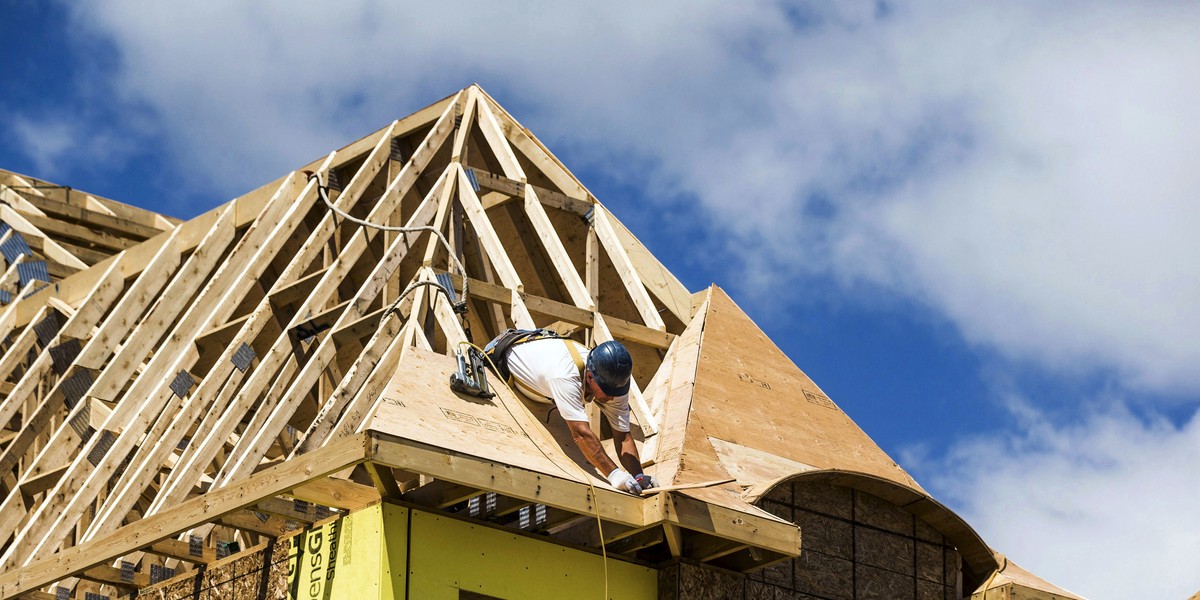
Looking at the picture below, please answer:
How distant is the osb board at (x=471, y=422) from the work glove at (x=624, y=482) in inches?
6.0

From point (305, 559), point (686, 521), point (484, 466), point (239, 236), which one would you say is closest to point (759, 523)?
point (686, 521)

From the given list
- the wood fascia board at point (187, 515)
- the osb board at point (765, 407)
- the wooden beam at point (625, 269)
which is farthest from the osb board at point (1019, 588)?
the wood fascia board at point (187, 515)

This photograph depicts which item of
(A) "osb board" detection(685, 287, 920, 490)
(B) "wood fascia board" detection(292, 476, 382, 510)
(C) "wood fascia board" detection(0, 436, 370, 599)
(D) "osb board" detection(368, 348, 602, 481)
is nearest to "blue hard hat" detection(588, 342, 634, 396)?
(D) "osb board" detection(368, 348, 602, 481)

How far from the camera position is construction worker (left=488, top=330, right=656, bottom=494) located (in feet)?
34.3

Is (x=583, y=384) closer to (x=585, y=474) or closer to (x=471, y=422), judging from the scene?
(x=585, y=474)

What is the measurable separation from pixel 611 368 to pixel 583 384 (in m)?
0.33

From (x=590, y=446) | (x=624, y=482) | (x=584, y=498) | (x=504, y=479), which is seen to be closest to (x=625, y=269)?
(x=590, y=446)

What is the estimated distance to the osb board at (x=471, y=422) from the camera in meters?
9.77

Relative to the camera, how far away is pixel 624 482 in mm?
10328

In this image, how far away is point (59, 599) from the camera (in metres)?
12.5

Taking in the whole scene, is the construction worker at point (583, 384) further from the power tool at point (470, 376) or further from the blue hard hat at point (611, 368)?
the power tool at point (470, 376)

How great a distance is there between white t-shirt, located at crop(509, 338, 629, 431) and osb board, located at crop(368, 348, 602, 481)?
0.51 feet

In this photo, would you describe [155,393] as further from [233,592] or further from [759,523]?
[759,523]

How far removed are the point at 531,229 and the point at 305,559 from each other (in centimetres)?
508
